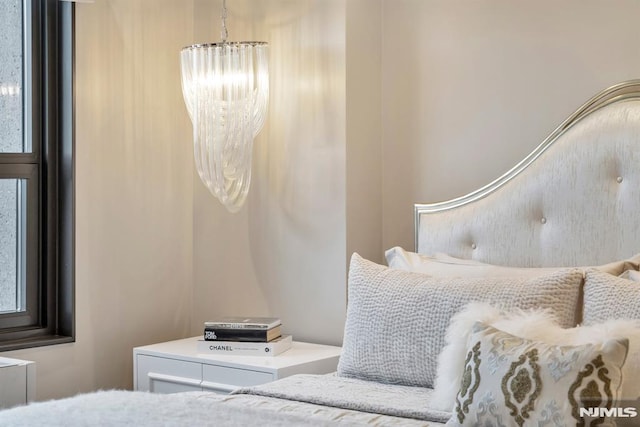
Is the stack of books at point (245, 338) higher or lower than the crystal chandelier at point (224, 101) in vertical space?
lower

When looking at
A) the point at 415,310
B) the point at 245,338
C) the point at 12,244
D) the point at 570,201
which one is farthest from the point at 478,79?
the point at 12,244

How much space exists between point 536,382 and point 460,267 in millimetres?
912

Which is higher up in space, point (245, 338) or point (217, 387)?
point (245, 338)

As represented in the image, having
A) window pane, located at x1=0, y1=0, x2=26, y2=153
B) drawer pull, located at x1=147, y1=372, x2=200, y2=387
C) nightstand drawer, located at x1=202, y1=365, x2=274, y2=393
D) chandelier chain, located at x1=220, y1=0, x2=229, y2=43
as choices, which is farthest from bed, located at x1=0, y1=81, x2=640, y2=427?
window pane, located at x1=0, y1=0, x2=26, y2=153

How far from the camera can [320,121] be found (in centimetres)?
329

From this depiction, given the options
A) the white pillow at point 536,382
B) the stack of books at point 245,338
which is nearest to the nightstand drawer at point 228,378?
the stack of books at point 245,338

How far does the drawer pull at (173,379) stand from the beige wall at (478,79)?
880mm

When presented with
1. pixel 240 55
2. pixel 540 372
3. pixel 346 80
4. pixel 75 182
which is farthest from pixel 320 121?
pixel 540 372

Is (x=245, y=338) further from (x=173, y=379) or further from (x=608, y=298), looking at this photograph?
(x=608, y=298)

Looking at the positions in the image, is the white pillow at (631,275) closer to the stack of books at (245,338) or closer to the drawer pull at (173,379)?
the stack of books at (245,338)

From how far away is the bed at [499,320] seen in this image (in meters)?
1.86

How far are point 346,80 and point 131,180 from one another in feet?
3.06

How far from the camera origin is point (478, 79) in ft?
10.2

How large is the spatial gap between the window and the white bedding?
1078 millimetres
